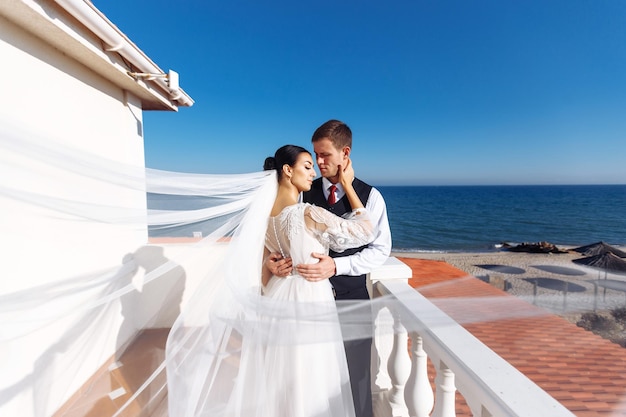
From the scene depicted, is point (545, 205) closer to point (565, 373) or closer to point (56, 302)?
point (565, 373)

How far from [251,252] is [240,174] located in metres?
0.57

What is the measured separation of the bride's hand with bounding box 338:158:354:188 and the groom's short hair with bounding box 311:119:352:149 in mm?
118

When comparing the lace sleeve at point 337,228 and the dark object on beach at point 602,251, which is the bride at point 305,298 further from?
the dark object on beach at point 602,251

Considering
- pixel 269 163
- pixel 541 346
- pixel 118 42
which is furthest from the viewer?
pixel 541 346

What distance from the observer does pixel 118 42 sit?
105 inches

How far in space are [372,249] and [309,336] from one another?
628 millimetres

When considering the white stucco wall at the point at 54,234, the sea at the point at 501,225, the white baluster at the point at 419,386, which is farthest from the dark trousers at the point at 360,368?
the sea at the point at 501,225

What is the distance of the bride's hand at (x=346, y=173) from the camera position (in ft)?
5.84

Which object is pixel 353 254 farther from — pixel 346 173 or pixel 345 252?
pixel 346 173

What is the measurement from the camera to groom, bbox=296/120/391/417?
178 cm

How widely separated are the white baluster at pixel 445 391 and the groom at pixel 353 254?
0.48m

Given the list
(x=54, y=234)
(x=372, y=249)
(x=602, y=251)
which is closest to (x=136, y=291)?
(x=54, y=234)

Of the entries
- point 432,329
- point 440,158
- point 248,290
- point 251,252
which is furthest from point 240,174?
point 440,158

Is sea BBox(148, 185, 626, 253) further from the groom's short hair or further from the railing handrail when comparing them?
the railing handrail
